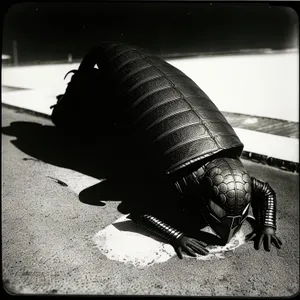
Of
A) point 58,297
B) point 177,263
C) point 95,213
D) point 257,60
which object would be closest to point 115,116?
point 95,213

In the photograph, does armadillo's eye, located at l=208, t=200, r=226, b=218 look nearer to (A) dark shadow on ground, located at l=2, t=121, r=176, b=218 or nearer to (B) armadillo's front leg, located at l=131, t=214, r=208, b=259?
(B) armadillo's front leg, located at l=131, t=214, r=208, b=259

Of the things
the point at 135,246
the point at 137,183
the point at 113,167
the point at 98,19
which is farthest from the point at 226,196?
the point at 98,19

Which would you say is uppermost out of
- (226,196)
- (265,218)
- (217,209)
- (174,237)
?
(226,196)

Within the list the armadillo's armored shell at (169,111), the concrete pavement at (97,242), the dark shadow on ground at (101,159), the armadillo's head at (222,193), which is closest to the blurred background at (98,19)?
the armadillo's armored shell at (169,111)

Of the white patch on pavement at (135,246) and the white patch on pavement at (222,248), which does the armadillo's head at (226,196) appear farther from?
the white patch on pavement at (135,246)

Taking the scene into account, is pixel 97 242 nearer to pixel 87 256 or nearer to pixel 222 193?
pixel 87 256
